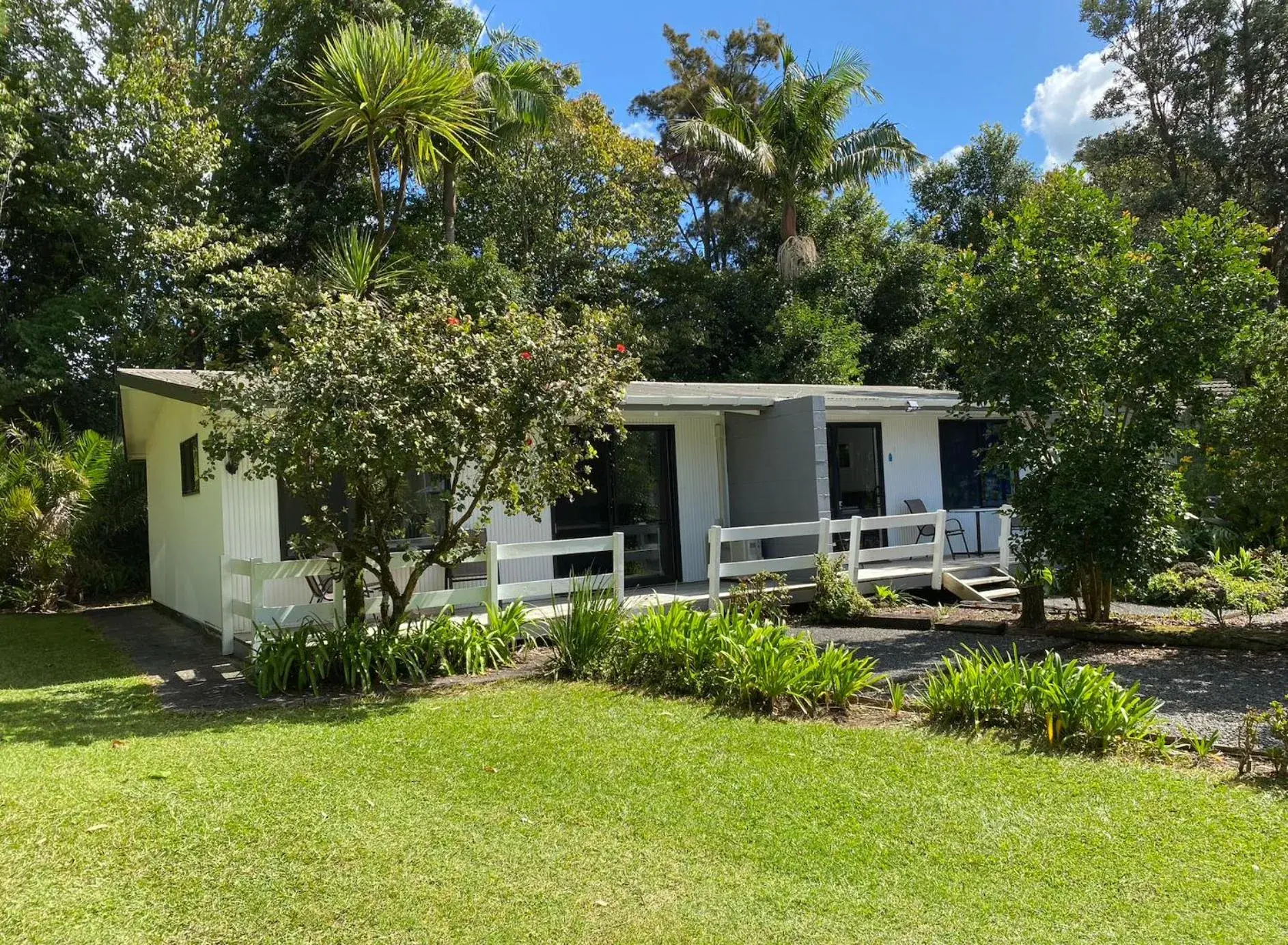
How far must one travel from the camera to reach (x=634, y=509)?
1286 centimetres

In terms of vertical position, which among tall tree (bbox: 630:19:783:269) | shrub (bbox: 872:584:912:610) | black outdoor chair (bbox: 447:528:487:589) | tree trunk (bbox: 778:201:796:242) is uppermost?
tall tree (bbox: 630:19:783:269)

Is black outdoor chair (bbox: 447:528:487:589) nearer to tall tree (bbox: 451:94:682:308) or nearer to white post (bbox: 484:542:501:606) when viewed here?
white post (bbox: 484:542:501:606)

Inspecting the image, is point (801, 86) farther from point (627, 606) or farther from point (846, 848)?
point (846, 848)

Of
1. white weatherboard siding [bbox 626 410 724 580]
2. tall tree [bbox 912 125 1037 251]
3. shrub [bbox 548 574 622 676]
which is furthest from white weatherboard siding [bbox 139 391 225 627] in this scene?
tall tree [bbox 912 125 1037 251]

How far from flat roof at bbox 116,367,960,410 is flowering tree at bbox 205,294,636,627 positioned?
3.71 ft

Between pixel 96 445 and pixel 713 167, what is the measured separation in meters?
22.0

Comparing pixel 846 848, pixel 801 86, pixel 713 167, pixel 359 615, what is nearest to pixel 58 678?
pixel 359 615

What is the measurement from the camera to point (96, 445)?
1587cm

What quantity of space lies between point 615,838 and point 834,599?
6.94 meters

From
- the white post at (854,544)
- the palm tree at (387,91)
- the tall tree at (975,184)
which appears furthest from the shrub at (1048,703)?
the tall tree at (975,184)

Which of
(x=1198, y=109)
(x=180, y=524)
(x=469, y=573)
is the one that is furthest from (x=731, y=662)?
(x=1198, y=109)

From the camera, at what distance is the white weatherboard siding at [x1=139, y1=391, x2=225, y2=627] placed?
10.7 meters

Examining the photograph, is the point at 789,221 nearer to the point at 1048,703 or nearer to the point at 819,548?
the point at 819,548

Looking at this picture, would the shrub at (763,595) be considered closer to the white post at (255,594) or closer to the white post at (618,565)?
the white post at (618,565)
